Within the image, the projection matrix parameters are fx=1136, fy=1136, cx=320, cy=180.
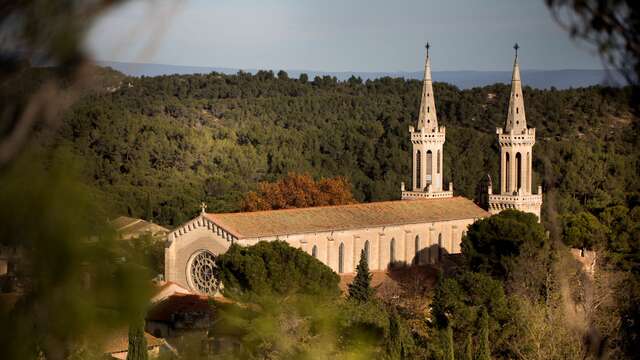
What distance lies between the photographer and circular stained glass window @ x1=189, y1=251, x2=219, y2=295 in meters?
36.0

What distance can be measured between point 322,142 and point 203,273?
41.4 m

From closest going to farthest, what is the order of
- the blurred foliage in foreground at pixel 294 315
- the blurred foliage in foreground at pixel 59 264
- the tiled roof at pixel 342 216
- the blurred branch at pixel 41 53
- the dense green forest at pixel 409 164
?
1. the blurred foliage in foreground at pixel 59 264
2. the blurred branch at pixel 41 53
3. the blurred foliage in foreground at pixel 294 315
4. the dense green forest at pixel 409 164
5. the tiled roof at pixel 342 216

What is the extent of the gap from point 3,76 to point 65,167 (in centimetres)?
47

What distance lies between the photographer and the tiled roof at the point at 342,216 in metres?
36.2

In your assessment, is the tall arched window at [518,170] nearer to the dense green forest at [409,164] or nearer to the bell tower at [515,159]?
the bell tower at [515,159]

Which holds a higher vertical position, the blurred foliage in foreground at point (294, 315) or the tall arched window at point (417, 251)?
the blurred foliage in foreground at point (294, 315)

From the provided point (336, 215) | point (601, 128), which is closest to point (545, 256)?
point (336, 215)

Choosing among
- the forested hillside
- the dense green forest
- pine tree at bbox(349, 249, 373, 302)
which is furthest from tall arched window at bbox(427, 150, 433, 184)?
pine tree at bbox(349, 249, 373, 302)

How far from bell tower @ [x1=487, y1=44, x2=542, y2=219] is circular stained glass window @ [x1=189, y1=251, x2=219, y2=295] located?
14705 millimetres

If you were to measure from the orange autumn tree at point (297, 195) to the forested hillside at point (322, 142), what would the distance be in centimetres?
133

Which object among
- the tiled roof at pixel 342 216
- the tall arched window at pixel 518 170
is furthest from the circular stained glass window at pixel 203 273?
the tall arched window at pixel 518 170

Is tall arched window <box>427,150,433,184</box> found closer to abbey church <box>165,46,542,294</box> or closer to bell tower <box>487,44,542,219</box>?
abbey church <box>165,46,542,294</box>

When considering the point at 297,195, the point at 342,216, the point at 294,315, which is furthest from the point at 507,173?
the point at 294,315

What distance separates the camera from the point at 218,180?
64125 millimetres
